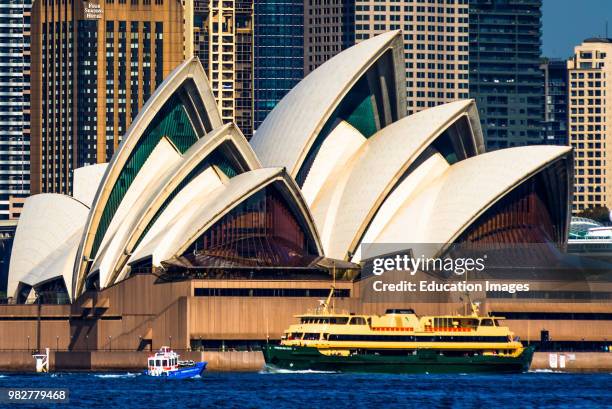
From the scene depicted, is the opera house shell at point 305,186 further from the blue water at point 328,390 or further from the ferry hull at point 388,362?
the ferry hull at point 388,362

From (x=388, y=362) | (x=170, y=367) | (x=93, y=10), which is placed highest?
(x=93, y=10)

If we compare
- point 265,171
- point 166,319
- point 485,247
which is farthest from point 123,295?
point 485,247

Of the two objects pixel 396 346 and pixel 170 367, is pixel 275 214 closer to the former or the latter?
pixel 396 346

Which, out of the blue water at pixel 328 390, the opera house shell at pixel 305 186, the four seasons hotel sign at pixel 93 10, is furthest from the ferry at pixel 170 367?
the four seasons hotel sign at pixel 93 10

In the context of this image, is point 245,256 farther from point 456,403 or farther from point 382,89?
point 456,403


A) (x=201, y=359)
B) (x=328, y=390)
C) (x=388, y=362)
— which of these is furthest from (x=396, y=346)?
(x=201, y=359)

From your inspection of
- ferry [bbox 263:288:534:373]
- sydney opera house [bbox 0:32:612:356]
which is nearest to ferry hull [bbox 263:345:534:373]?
ferry [bbox 263:288:534:373]
